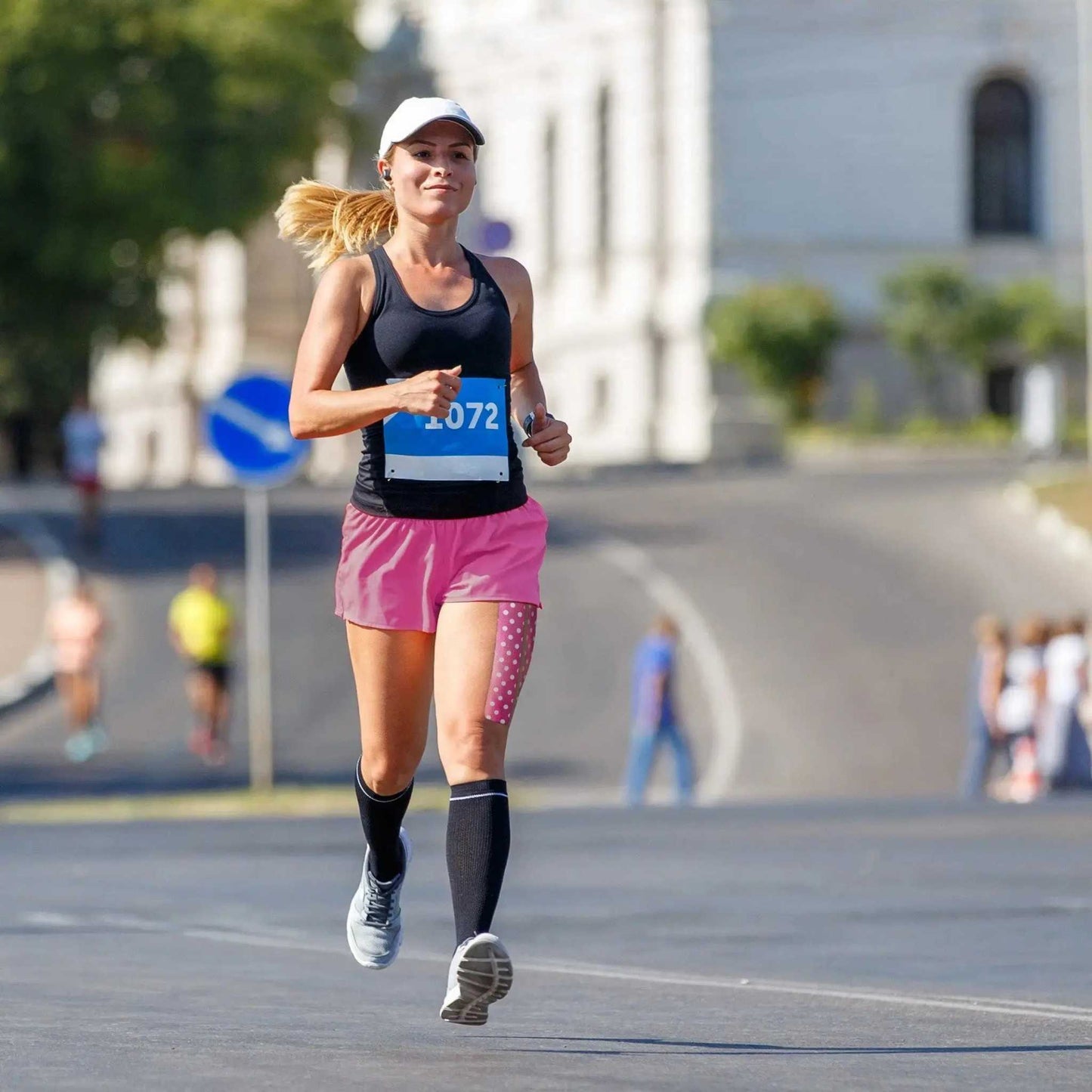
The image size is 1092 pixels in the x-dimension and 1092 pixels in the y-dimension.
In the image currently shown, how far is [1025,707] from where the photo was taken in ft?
76.4

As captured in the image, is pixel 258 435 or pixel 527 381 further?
pixel 258 435

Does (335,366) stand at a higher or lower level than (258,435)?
lower

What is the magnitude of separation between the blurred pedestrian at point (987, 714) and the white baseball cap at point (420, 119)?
16960 mm

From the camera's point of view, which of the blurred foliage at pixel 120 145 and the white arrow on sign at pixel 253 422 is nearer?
the white arrow on sign at pixel 253 422

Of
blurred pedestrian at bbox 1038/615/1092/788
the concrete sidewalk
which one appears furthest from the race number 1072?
the concrete sidewalk

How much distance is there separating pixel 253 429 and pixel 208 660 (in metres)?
5.86

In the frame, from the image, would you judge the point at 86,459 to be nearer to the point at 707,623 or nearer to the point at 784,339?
the point at 707,623

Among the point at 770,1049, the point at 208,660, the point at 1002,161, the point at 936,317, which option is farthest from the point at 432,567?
the point at 1002,161

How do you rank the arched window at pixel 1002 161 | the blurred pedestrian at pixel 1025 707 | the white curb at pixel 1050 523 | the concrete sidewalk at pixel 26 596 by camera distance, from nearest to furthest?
the blurred pedestrian at pixel 1025 707, the concrete sidewalk at pixel 26 596, the white curb at pixel 1050 523, the arched window at pixel 1002 161

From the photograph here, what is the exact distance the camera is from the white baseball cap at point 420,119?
6.92m

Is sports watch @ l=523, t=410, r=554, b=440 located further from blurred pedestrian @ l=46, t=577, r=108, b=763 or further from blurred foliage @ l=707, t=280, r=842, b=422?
blurred foliage @ l=707, t=280, r=842, b=422

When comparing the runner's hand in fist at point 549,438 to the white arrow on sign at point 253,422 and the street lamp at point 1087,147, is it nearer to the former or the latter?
the white arrow on sign at point 253,422

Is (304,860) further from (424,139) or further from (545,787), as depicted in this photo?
(545,787)

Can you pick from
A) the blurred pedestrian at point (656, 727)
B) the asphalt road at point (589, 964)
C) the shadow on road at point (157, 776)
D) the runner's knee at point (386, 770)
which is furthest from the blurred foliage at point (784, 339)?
the runner's knee at point (386, 770)
